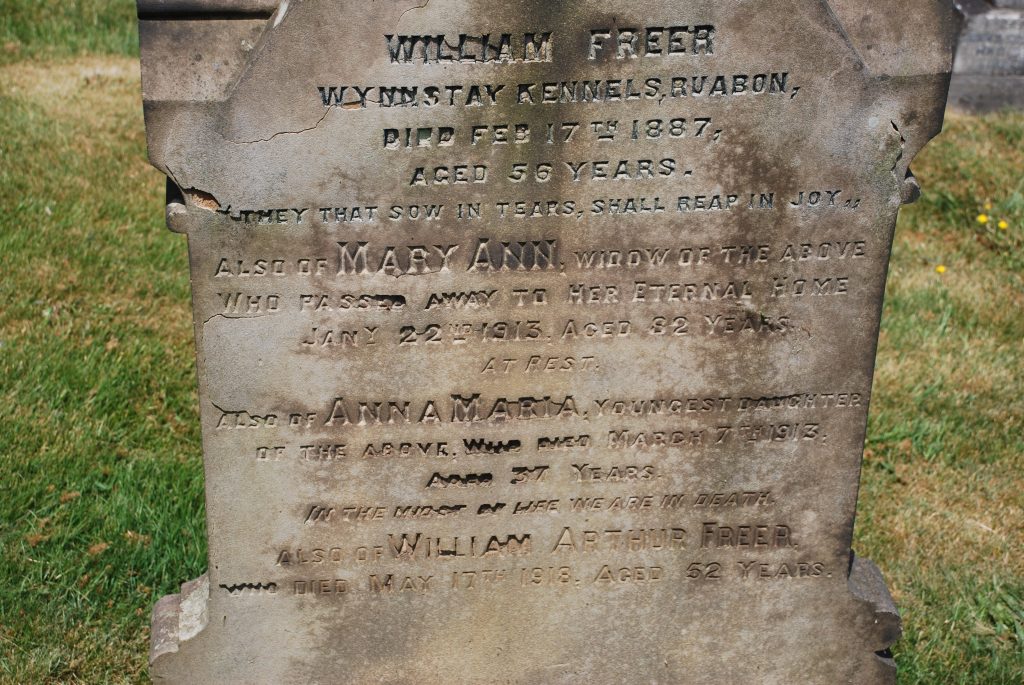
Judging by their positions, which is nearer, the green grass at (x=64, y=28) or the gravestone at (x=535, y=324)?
the gravestone at (x=535, y=324)

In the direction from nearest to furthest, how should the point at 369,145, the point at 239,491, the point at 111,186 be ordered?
the point at 369,145, the point at 239,491, the point at 111,186

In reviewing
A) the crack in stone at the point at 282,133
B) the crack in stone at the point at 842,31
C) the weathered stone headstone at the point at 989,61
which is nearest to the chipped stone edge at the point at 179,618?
the crack in stone at the point at 282,133

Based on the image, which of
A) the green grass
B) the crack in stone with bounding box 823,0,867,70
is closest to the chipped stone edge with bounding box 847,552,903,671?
the crack in stone with bounding box 823,0,867,70

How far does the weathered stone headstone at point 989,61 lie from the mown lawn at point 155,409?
1.89ft

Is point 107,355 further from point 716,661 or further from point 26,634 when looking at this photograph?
point 716,661

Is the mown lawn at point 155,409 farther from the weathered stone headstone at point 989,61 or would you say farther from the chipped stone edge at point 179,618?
the weathered stone headstone at point 989,61

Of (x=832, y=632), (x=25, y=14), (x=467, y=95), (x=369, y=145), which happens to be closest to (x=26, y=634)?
(x=369, y=145)

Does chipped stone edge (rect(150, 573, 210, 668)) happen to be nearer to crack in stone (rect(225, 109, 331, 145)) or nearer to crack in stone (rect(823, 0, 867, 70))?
crack in stone (rect(225, 109, 331, 145))

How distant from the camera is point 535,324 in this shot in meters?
3.33

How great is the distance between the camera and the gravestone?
304 centimetres

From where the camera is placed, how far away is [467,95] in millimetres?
3057

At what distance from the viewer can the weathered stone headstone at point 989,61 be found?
344 inches

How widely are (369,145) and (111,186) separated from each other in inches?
182

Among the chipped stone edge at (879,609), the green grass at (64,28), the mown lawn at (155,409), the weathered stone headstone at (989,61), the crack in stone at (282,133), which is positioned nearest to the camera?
the crack in stone at (282,133)
